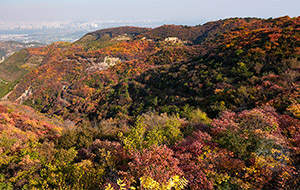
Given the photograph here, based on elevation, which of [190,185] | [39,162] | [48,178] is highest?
[190,185]

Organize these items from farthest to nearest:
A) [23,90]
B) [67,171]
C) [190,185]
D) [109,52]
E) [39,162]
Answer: [109,52], [23,90], [39,162], [67,171], [190,185]

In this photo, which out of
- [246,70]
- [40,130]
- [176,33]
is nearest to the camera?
[40,130]

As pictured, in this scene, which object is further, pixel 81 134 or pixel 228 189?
pixel 81 134

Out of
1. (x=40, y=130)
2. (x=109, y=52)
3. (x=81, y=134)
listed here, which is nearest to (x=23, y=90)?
(x=109, y=52)

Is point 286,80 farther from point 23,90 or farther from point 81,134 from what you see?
point 23,90

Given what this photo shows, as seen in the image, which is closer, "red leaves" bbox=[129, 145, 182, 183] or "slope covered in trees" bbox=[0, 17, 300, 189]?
"red leaves" bbox=[129, 145, 182, 183]

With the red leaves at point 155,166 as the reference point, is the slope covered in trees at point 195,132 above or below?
below

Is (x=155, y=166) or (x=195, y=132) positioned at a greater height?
(x=155, y=166)

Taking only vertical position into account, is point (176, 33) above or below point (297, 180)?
above

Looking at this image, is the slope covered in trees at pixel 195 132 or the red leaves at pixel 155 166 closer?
the red leaves at pixel 155 166

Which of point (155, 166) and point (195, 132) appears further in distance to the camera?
point (195, 132)

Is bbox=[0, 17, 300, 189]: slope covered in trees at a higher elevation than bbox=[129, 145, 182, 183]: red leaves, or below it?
below
